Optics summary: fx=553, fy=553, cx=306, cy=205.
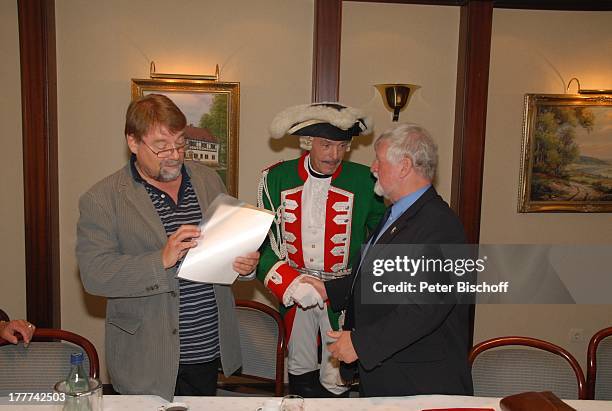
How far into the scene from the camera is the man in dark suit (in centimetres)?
175

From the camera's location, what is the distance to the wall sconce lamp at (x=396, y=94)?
3.52 m

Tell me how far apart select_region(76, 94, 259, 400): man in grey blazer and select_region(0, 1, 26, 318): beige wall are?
207cm

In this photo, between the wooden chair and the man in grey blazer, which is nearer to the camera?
the man in grey blazer

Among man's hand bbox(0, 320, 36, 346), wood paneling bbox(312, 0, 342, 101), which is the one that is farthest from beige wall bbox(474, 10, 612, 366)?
man's hand bbox(0, 320, 36, 346)

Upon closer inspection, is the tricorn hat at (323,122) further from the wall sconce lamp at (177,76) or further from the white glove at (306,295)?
the wall sconce lamp at (177,76)

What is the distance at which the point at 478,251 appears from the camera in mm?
3904

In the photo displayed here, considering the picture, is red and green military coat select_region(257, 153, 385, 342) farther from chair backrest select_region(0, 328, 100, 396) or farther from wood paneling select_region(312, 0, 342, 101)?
wood paneling select_region(312, 0, 342, 101)

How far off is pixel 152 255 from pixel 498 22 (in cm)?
300

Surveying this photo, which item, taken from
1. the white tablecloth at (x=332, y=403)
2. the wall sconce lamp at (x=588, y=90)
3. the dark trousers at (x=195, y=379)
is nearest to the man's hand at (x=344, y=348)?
the white tablecloth at (x=332, y=403)

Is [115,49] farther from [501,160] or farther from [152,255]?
[501,160]

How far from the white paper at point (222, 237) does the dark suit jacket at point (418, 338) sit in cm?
46

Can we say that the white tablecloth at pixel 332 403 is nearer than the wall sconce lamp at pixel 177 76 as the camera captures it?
Yes

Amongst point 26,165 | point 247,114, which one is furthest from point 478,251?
point 26,165

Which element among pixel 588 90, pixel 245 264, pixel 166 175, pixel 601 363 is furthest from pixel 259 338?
pixel 588 90
